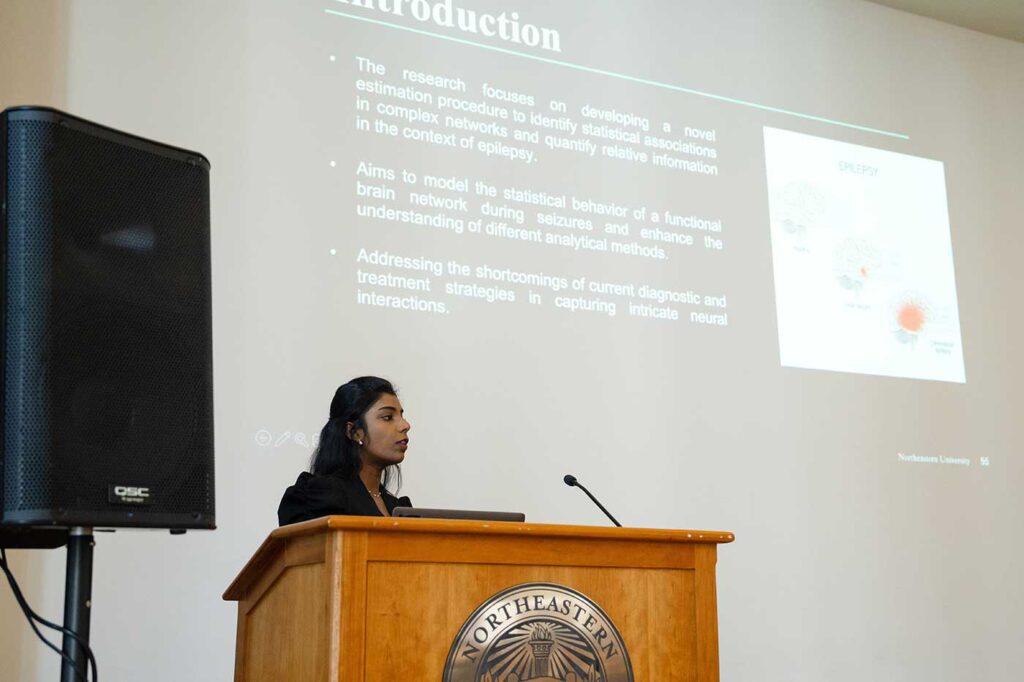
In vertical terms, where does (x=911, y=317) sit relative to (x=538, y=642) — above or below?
above

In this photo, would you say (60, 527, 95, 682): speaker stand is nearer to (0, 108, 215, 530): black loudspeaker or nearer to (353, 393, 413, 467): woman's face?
(0, 108, 215, 530): black loudspeaker

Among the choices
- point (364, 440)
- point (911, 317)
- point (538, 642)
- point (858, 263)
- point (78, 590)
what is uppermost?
point (858, 263)

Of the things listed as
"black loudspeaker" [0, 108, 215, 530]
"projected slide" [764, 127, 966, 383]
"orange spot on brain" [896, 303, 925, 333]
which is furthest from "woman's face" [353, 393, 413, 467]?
"orange spot on brain" [896, 303, 925, 333]

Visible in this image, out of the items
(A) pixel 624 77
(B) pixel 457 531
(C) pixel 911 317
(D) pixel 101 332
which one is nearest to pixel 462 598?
(B) pixel 457 531

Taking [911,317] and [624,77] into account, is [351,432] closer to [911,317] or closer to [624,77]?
[624,77]

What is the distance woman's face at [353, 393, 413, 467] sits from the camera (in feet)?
9.68

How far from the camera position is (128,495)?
60.4 inches

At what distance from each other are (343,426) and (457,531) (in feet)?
3.87

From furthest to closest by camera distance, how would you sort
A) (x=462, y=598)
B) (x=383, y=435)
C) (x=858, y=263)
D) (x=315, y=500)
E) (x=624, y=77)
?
(x=858, y=263), (x=624, y=77), (x=383, y=435), (x=315, y=500), (x=462, y=598)

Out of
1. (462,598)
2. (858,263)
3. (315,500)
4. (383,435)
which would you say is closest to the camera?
(462,598)

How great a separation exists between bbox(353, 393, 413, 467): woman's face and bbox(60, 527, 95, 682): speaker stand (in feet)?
4.44

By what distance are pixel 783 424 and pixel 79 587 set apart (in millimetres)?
3071

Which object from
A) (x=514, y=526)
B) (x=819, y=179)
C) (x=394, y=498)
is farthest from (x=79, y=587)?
(x=819, y=179)

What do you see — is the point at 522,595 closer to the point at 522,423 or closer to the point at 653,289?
the point at 522,423
